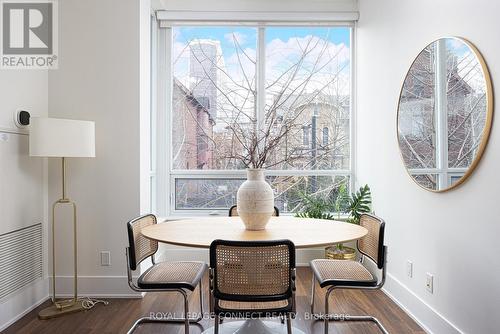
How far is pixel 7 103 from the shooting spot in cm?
231

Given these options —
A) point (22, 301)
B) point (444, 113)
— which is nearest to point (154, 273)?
point (22, 301)

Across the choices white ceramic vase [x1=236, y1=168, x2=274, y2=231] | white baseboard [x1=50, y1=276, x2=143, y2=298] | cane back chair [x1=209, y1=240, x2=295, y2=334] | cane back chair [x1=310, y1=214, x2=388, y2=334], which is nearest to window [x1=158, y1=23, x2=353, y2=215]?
white baseboard [x1=50, y1=276, x2=143, y2=298]

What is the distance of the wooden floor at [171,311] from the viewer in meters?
2.21

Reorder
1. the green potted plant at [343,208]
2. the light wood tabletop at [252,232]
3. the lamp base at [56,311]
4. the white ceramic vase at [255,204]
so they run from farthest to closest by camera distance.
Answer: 1. the green potted plant at [343,208]
2. the lamp base at [56,311]
3. the white ceramic vase at [255,204]
4. the light wood tabletop at [252,232]

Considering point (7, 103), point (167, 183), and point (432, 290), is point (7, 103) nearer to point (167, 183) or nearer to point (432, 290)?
point (167, 183)

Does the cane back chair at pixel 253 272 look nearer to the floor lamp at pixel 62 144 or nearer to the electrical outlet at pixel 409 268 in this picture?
the electrical outlet at pixel 409 268

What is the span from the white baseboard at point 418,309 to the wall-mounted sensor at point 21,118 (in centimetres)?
317

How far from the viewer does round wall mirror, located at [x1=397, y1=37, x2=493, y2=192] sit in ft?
5.77

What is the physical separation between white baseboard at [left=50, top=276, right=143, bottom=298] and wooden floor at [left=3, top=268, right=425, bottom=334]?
0.08 m

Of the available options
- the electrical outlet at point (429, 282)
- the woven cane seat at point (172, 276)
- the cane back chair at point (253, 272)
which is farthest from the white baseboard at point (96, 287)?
the electrical outlet at point (429, 282)

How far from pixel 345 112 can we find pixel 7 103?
320 centimetres

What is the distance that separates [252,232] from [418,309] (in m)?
1.40

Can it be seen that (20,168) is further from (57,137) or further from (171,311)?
(171,311)

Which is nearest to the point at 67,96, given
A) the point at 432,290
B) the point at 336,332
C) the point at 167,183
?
the point at 167,183
